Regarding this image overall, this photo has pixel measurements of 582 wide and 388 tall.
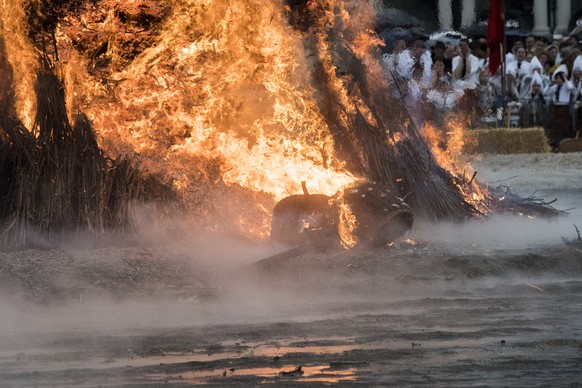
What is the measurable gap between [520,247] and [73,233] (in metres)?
3.53

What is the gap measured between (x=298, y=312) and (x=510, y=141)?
47.3ft

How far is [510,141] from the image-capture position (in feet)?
72.1

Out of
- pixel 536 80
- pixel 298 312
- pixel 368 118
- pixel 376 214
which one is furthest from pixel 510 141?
pixel 298 312

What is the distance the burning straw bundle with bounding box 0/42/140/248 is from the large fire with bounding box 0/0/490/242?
203 millimetres

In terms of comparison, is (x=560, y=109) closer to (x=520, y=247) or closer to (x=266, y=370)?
(x=520, y=247)

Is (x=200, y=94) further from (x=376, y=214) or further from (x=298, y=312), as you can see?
(x=298, y=312)

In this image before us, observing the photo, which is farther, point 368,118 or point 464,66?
point 464,66

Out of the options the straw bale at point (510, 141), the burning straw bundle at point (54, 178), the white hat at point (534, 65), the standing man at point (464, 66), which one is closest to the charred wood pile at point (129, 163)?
the burning straw bundle at point (54, 178)

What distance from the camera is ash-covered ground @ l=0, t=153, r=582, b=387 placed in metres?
6.32

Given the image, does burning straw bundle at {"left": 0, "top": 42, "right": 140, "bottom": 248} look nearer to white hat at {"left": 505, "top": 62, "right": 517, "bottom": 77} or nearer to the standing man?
the standing man

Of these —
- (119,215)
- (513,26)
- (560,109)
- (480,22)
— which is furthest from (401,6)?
(119,215)

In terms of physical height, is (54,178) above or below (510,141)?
below

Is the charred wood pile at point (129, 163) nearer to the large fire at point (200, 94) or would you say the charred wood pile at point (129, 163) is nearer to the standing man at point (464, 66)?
the large fire at point (200, 94)

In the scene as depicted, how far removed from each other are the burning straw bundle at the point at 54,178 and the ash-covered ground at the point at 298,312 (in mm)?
315
